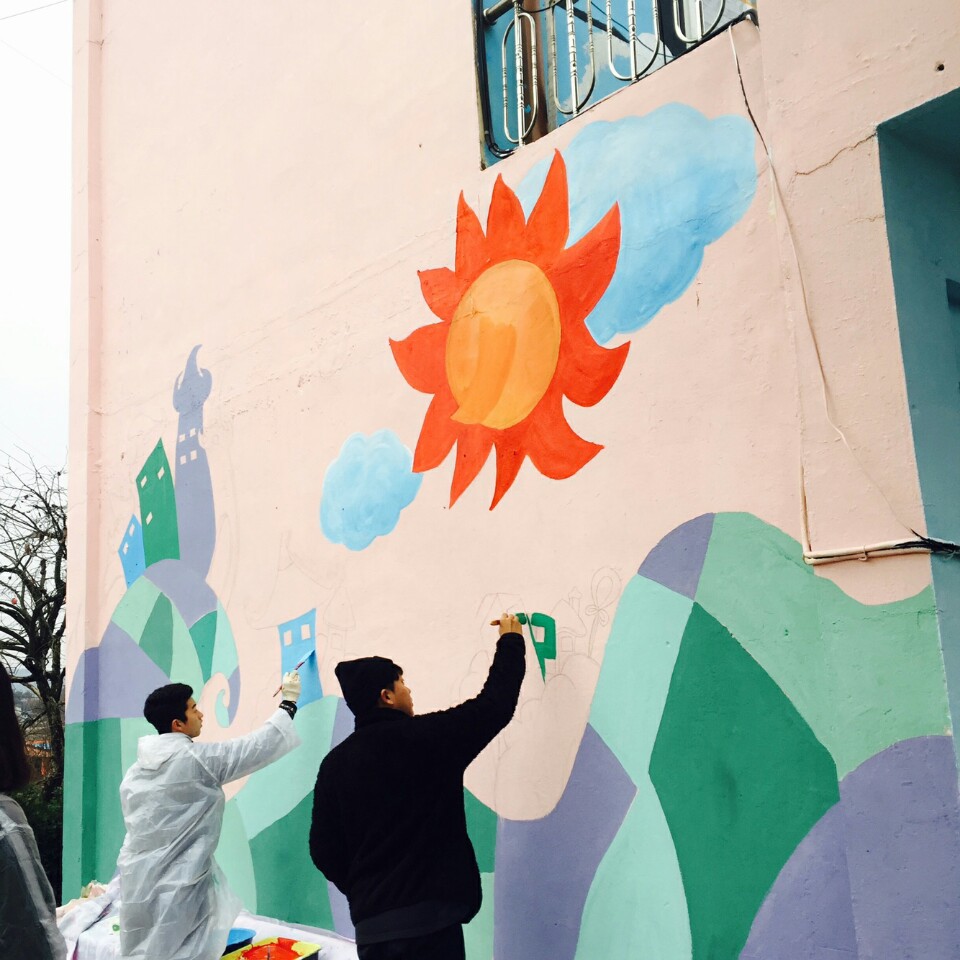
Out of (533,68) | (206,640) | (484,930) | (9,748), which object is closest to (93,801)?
(206,640)

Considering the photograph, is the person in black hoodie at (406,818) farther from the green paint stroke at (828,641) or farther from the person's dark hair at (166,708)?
the person's dark hair at (166,708)

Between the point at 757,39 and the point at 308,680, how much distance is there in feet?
10.2

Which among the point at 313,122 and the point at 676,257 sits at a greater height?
the point at 313,122

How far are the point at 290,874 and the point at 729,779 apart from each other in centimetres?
236

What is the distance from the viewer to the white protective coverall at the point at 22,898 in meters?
2.21

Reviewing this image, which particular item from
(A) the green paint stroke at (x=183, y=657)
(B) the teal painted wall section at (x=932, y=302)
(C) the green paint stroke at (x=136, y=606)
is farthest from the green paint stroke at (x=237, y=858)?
(B) the teal painted wall section at (x=932, y=302)

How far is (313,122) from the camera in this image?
15.8ft

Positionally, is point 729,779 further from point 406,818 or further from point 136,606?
point 136,606

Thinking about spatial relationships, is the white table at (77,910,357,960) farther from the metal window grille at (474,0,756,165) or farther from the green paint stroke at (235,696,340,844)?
the metal window grille at (474,0,756,165)

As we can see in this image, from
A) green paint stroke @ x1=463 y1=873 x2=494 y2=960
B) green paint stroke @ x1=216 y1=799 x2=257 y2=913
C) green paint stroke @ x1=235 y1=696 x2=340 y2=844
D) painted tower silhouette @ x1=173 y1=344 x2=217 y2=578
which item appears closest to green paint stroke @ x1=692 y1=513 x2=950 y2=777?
green paint stroke @ x1=463 y1=873 x2=494 y2=960

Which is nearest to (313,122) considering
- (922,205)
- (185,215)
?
(185,215)

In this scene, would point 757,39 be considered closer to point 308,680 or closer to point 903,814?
point 903,814

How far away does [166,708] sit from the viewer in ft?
13.8

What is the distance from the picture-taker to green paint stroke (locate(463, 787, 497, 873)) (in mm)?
3537
